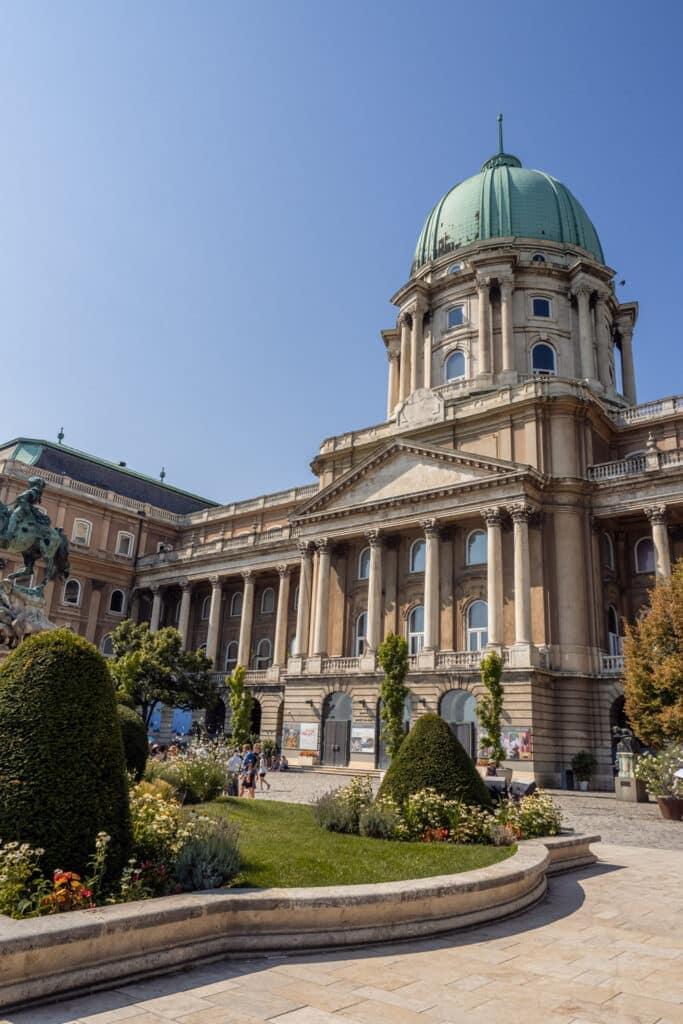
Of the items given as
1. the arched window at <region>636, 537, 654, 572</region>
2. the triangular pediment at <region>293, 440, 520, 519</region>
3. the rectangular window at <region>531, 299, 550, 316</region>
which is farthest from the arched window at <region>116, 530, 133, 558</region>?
the arched window at <region>636, 537, 654, 572</region>

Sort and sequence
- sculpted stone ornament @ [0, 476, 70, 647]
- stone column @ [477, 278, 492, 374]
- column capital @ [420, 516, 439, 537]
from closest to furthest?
1. sculpted stone ornament @ [0, 476, 70, 647]
2. column capital @ [420, 516, 439, 537]
3. stone column @ [477, 278, 492, 374]

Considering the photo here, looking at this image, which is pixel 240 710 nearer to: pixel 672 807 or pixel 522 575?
pixel 522 575

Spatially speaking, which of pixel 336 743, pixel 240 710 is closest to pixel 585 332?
pixel 336 743

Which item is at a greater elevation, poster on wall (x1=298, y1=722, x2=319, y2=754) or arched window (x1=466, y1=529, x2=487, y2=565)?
arched window (x1=466, y1=529, x2=487, y2=565)

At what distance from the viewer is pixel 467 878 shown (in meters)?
8.66

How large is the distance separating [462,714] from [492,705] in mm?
3330

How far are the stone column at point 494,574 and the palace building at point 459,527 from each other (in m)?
0.09

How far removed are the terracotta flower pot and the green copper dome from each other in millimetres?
42927

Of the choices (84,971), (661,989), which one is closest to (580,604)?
(661,989)

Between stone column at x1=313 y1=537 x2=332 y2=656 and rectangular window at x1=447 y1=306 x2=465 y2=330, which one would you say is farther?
rectangular window at x1=447 y1=306 x2=465 y2=330

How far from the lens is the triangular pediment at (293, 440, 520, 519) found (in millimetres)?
38188

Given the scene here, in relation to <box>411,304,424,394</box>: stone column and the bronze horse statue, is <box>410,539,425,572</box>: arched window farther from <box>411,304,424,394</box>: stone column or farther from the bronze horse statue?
the bronze horse statue

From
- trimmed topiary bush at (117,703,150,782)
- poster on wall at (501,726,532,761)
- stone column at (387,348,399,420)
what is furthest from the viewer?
stone column at (387,348,399,420)

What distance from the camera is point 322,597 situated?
1677 inches
